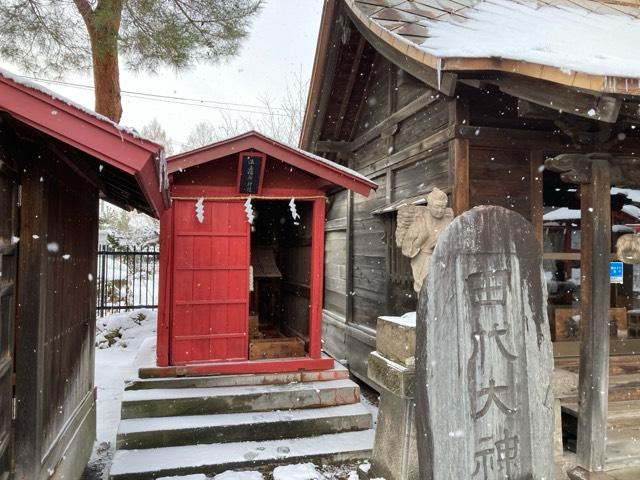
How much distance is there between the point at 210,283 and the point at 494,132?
14.1 ft

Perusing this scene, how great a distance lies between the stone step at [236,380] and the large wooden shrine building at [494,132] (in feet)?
5.38

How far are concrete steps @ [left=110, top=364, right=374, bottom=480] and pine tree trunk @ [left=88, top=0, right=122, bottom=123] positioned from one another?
18.2ft

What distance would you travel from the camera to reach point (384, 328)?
14.0 ft

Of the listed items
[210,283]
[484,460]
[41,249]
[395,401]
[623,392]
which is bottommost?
[623,392]

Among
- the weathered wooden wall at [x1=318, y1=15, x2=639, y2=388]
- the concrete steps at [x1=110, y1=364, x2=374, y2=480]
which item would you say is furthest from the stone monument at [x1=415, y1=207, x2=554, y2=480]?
the concrete steps at [x1=110, y1=364, x2=374, y2=480]

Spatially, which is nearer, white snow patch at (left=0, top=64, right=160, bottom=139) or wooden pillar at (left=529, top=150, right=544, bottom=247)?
white snow patch at (left=0, top=64, right=160, bottom=139)

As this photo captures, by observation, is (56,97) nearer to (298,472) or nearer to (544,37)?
(298,472)

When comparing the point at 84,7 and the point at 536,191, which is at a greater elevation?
the point at 84,7

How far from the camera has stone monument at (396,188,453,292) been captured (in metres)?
4.65

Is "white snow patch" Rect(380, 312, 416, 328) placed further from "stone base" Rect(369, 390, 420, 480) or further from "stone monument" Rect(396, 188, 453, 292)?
"stone monument" Rect(396, 188, 453, 292)

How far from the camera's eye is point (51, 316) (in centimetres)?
383

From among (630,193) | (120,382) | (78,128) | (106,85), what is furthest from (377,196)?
(78,128)

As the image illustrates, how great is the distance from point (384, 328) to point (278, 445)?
2.40 metres

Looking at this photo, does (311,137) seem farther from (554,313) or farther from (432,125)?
(554,313)
